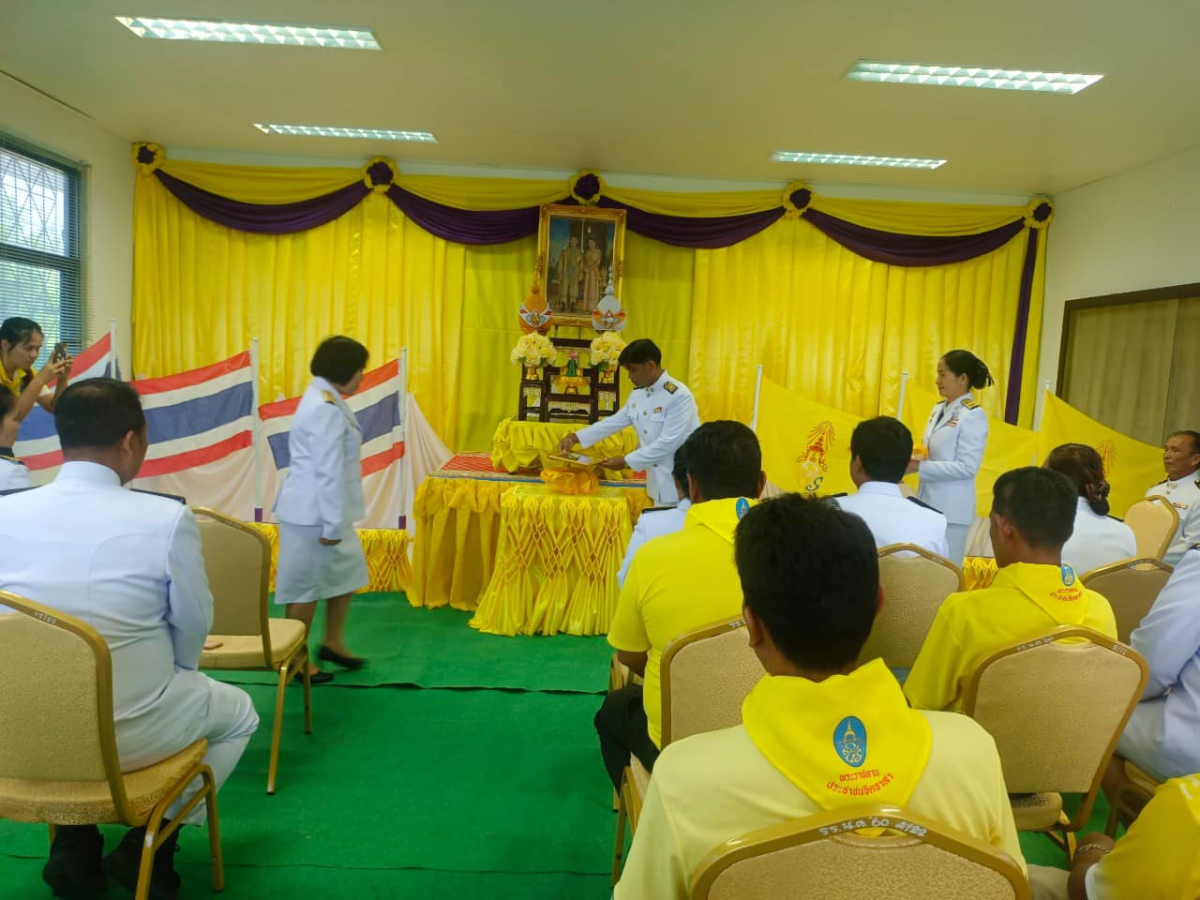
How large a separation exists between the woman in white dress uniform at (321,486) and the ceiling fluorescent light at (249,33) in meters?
1.63

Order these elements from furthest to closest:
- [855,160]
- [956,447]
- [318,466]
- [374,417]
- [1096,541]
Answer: [855,160]
[374,417]
[956,447]
[318,466]
[1096,541]

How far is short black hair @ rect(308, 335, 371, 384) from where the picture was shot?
3201mm

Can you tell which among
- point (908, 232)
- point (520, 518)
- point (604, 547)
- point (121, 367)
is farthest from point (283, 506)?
point (908, 232)

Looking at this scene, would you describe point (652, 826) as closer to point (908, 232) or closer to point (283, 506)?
point (283, 506)

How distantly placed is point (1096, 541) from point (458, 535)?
3020 millimetres

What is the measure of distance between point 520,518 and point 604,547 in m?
0.46

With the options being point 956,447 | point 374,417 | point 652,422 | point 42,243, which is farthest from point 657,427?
point 42,243

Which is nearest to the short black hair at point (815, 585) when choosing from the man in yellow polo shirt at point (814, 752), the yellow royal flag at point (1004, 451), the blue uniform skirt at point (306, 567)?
the man in yellow polo shirt at point (814, 752)

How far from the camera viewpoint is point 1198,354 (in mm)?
4828

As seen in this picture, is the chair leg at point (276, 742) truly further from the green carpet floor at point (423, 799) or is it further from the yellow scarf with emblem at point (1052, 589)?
the yellow scarf with emblem at point (1052, 589)

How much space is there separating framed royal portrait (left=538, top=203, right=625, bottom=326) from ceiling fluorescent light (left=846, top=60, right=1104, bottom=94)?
238cm

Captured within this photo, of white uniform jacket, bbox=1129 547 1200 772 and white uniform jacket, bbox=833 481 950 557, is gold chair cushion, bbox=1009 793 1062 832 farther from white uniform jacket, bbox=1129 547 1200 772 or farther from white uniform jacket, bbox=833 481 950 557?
white uniform jacket, bbox=833 481 950 557

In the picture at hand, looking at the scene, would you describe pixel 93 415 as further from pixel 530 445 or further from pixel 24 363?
pixel 530 445

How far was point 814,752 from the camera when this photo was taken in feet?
2.84
